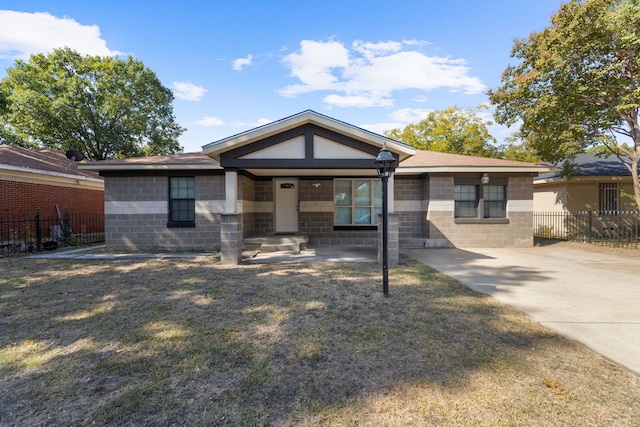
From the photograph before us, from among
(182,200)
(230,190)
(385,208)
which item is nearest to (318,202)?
(230,190)

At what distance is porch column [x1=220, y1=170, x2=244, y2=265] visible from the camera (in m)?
7.66

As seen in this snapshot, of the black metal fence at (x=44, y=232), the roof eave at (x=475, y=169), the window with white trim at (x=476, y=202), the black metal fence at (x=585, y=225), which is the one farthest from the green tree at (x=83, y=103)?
the black metal fence at (x=585, y=225)

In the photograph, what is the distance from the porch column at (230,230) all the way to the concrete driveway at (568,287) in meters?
5.09

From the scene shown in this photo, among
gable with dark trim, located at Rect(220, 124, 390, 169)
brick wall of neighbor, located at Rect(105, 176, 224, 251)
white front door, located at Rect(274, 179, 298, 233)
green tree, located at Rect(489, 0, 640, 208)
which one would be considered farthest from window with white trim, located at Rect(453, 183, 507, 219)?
brick wall of neighbor, located at Rect(105, 176, 224, 251)

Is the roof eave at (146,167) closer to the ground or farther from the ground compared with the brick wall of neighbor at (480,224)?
→ farther from the ground

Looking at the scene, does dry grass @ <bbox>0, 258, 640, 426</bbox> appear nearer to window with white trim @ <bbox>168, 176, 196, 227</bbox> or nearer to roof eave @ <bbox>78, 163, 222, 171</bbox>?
window with white trim @ <bbox>168, 176, 196, 227</bbox>

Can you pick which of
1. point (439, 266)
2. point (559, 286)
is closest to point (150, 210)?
point (439, 266)

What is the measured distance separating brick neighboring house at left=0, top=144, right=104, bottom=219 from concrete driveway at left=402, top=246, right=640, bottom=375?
14.8m

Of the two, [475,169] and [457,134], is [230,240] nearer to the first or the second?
[475,169]

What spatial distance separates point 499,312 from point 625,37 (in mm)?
9173

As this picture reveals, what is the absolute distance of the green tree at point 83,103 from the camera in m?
20.4

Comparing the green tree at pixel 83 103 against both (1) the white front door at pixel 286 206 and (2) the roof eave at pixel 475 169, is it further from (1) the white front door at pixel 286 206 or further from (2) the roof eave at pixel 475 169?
(2) the roof eave at pixel 475 169

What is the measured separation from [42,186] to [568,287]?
59.4 ft

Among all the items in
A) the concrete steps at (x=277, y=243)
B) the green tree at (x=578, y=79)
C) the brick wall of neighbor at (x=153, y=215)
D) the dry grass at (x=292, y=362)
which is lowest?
the dry grass at (x=292, y=362)
